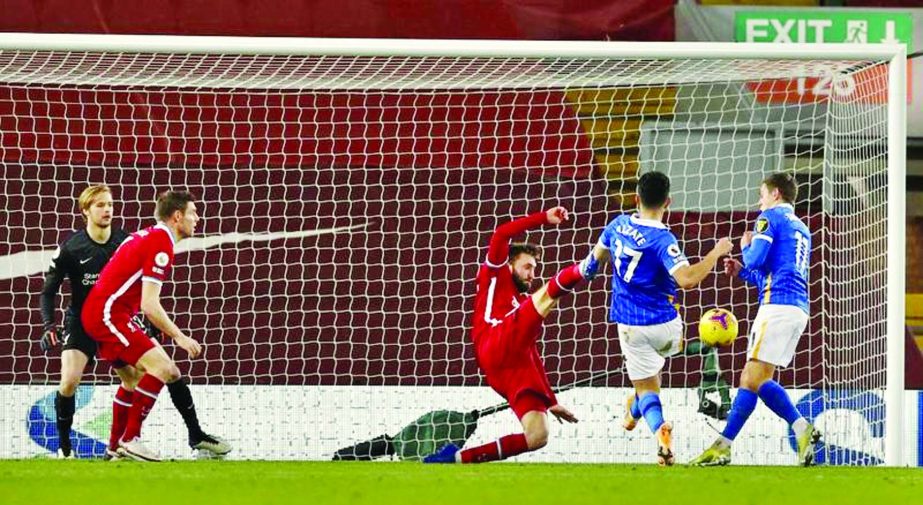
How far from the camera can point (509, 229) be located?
743 cm

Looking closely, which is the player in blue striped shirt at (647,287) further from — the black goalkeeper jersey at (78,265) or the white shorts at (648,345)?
the black goalkeeper jersey at (78,265)

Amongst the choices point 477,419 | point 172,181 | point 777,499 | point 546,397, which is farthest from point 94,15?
point 777,499

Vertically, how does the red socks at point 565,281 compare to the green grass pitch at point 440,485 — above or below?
above

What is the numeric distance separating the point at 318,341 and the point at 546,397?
2777mm

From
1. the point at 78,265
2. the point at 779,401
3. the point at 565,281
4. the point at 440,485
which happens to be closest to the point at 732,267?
the point at 779,401

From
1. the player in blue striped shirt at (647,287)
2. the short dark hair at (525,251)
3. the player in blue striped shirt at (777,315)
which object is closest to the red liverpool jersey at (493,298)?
the short dark hair at (525,251)

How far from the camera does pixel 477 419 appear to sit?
9.12m

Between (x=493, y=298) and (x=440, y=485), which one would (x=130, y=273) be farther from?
(x=440, y=485)

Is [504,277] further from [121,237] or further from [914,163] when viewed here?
[914,163]

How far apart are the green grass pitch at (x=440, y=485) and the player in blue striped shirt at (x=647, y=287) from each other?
453 millimetres

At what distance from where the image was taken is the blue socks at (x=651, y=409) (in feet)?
23.1

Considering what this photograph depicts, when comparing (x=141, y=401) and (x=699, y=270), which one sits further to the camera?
(x=141, y=401)

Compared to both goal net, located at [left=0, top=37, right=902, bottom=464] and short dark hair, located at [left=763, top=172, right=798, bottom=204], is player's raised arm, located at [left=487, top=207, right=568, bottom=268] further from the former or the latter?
goal net, located at [left=0, top=37, right=902, bottom=464]

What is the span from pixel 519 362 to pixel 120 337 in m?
1.92
